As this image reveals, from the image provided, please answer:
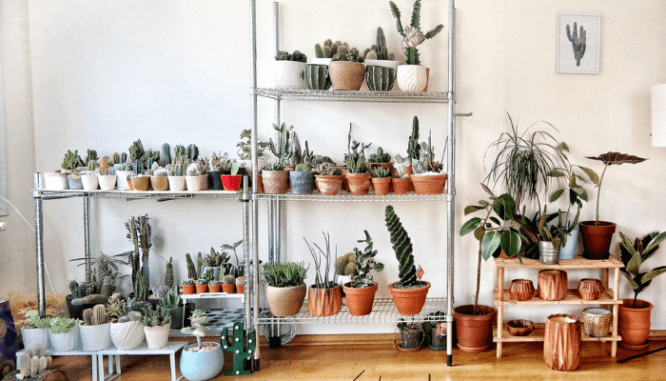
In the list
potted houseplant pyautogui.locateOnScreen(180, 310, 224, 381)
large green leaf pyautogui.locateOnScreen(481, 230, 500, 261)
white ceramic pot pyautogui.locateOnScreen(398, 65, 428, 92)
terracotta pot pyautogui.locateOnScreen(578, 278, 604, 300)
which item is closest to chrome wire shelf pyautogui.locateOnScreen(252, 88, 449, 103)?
white ceramic pot pyautogui.locateOnScreen(398, 65, 428, 92)

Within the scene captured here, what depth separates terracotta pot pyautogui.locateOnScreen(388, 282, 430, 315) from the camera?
270 centimetres

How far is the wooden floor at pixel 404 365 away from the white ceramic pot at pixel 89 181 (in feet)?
3.59

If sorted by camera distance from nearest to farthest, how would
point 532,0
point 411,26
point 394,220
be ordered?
point 394,220 → point 411,26 → point 532,0

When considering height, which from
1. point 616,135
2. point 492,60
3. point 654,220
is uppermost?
point 492,60

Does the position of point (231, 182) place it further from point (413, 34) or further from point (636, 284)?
point (636, 284)

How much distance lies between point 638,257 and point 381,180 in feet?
5.68

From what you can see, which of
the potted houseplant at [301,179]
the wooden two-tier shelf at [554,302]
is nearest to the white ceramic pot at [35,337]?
the potted houseplant at [301,179]

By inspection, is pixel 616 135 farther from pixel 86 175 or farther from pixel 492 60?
pixel 86 175

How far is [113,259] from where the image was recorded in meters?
3.12

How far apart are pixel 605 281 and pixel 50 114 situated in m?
3.88

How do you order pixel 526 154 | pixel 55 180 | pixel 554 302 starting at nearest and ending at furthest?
pixel 55 180 < pixel 554 302 < pixel 526 154

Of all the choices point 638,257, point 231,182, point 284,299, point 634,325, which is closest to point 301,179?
point 231,182

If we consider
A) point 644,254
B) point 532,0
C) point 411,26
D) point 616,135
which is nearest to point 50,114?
point 411,26

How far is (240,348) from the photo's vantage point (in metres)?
2.67
